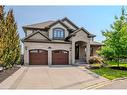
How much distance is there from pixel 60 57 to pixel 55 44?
Answer: 1778 mm

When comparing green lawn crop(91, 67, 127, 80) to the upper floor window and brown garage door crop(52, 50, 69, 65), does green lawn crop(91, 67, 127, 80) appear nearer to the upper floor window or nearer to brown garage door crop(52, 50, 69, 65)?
brown garage door crop(52, 50, 69, 65)

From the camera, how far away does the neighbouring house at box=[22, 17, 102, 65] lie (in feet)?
99.9

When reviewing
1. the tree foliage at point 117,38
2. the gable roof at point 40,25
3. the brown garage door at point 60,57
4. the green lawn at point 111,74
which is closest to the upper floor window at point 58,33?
the gable roof at point 40,25

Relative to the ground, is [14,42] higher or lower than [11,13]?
lower

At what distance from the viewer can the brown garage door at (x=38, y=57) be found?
30.3 meters

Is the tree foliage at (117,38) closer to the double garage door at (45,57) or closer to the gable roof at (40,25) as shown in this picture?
the double garage door at (45,57)

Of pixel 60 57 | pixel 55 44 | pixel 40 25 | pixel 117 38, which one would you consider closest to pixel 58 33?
pixel 55 44

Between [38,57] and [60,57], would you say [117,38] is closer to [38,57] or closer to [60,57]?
[60,57]

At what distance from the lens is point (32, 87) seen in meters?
13.8
